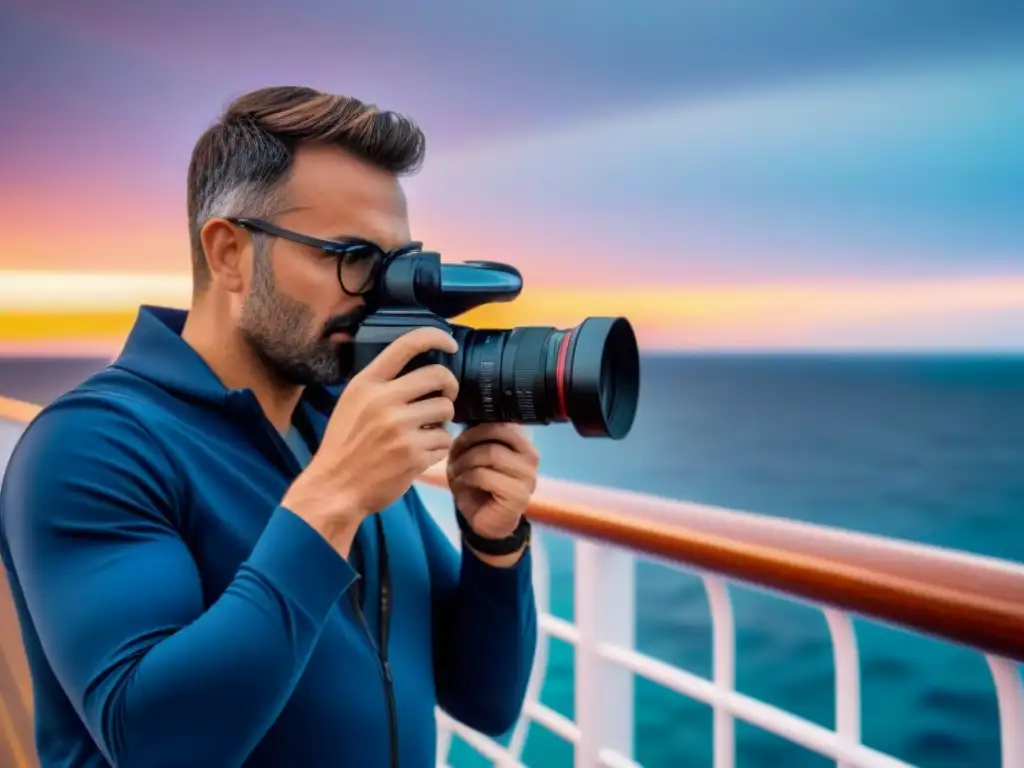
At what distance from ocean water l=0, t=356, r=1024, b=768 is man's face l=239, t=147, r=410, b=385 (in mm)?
192

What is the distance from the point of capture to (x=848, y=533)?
30.8 inches

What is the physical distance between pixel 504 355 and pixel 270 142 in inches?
10.8

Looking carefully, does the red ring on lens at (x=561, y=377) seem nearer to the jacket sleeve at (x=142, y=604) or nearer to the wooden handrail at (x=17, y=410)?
the jacket sleeve at (x=142, y=604)

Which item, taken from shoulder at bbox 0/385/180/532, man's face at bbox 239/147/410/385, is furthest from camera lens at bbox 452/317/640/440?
shoulder at bbox 0/385/180/532

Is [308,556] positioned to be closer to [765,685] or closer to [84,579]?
[84,579]

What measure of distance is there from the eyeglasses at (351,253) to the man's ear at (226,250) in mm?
10

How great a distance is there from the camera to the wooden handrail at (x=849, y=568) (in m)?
0.59

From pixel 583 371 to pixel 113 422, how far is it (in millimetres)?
348

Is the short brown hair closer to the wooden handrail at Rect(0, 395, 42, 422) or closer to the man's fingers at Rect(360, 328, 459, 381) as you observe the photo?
the man's fingers at Rect(360, 328, 459, 381)

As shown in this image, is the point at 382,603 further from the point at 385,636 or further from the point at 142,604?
the point at 142,604

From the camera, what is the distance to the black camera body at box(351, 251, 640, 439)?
709 millimetres

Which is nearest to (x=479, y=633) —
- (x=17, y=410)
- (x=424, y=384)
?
(x=424, y=384)

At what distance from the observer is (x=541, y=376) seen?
0.72 m

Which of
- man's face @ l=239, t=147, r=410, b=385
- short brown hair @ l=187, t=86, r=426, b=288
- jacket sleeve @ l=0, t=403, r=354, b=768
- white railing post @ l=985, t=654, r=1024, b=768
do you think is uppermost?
short brown hair @ l=187, t=86, r=426, b=288
